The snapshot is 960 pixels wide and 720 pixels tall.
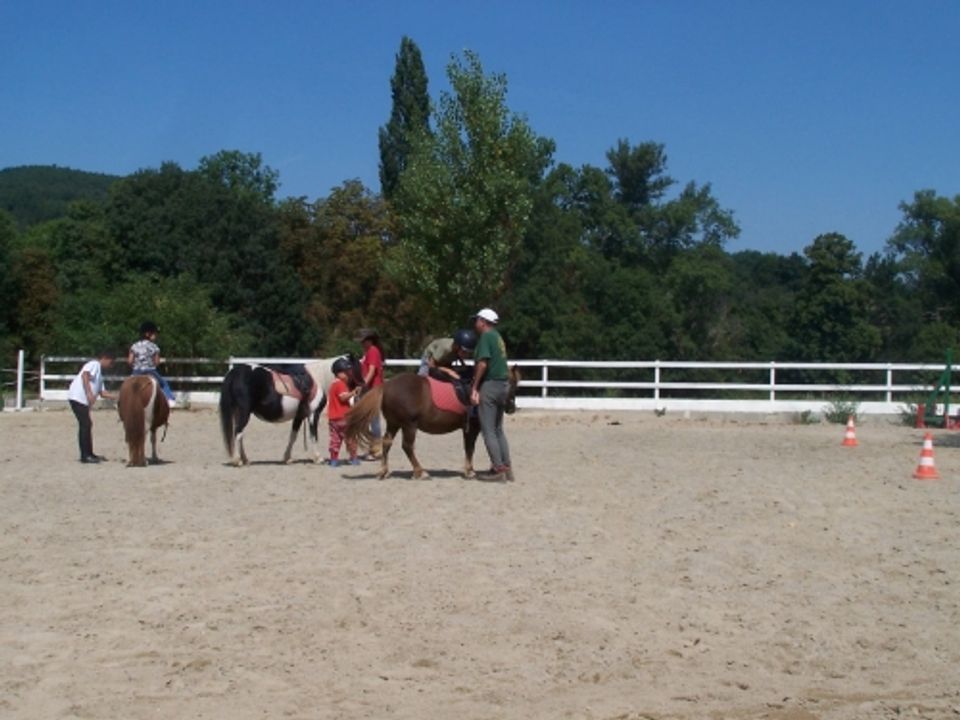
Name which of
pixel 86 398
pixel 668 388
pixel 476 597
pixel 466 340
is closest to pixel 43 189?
pixel 668 388

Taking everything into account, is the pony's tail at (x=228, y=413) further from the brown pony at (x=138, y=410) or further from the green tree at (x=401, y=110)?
the green tree at (x=401, y=110)

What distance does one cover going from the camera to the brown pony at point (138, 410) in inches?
547

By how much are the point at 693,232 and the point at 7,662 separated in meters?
53.8

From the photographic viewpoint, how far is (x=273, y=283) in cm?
5025

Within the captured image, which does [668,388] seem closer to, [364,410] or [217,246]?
[364,410]

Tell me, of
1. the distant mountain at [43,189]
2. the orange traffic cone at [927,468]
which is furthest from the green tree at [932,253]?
the distant mountain at [43,189]

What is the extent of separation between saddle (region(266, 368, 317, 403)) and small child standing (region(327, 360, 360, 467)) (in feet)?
0.85

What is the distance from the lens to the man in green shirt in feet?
40.9

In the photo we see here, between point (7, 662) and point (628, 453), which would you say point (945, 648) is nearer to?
point (7, 662)

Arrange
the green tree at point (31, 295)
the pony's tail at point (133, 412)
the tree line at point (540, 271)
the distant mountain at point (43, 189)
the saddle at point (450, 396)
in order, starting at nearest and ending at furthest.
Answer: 1. the saddle at point (450, 396)
2. the pony's tail at point (133, 412)
3. the tree line at point (540, 271)
4. the green tree at point (31, 295)
5. the distant mountain at point (43, 189)

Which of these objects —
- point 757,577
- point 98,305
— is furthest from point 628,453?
point 98,305

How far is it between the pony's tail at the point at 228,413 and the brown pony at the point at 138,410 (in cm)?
84

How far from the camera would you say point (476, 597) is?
7293mm

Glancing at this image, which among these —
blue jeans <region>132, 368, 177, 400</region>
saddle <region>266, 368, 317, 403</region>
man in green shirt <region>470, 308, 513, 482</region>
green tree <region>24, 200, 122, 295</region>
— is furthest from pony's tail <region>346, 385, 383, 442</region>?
green tree <region>24, 200, 122, 295</region>
